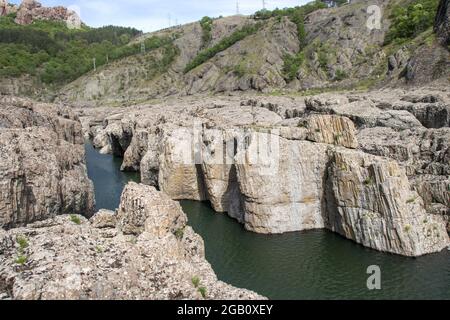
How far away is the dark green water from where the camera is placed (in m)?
Answer: 36.8

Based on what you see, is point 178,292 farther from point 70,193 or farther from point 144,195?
point 70,193

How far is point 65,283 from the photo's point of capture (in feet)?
59.2

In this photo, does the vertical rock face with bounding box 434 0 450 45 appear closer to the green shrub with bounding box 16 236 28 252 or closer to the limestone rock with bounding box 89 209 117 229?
the limestone rock with bounding box 89 209 117 229

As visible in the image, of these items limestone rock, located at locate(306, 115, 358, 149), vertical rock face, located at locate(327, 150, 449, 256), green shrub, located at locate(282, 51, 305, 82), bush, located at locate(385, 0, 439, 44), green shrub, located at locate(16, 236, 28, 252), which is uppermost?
bush, located at locate(385, 0, 439, 44)

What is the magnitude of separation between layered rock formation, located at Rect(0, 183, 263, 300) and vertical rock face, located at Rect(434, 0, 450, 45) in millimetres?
102862

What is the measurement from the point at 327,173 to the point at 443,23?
81.7 metres

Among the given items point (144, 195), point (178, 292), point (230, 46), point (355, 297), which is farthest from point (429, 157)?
point (230, 46)

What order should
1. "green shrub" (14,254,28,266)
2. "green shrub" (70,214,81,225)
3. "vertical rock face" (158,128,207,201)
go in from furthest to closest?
"vertical rock face" (158,128,207,201), "green shrub" (70,214,81,225), "green shrub" (14,254,28,266)

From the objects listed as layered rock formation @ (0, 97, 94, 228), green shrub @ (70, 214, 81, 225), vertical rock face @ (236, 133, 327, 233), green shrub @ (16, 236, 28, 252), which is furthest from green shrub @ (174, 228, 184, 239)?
vertical rock face @ (236, 133, 327, 233)

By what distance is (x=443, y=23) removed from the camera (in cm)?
10931

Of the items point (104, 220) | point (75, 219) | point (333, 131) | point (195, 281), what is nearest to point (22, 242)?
point (75, 219)

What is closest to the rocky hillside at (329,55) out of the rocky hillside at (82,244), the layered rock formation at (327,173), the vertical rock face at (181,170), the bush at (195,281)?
the layered rock formation at (327,173)

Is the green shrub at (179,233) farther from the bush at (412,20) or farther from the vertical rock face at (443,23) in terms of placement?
the bush at (412,20)

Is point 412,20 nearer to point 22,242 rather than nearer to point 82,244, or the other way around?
point 82,244
